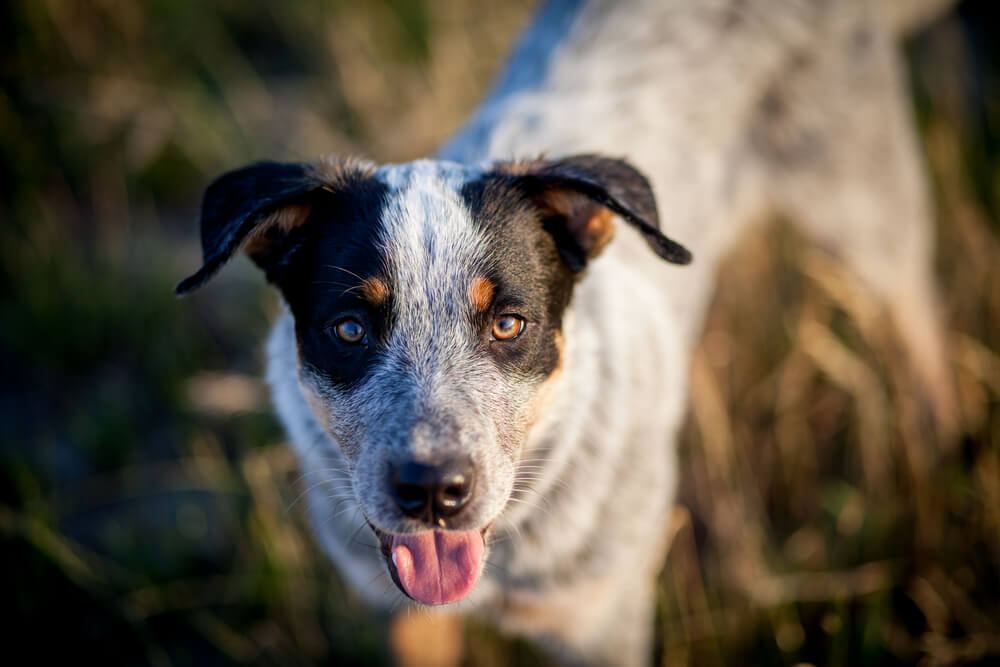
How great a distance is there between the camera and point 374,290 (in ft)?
6.14

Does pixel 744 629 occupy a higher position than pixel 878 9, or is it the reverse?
pixel 878 9

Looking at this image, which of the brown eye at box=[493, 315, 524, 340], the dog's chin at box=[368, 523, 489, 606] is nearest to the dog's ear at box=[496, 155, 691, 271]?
the brown eye at box=[493, 315, 524, 340]

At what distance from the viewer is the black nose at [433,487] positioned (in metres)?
1.64

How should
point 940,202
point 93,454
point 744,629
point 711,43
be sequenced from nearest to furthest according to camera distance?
1. point 744,629
2. point 711,43
3. point 93,454
4. point 940,202

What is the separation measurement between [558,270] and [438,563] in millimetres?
921

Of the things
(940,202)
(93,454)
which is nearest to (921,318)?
(940,202)

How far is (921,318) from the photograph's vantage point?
3611 mm

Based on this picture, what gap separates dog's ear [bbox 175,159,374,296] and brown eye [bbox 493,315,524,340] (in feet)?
2.03

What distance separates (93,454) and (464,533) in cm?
249

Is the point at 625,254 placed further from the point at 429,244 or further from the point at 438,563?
the point at 438,563

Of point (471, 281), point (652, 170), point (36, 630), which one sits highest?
point (652, 170)

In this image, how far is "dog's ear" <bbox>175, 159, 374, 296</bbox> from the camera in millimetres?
1787

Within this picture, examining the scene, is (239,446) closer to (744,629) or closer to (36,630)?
(36,630)

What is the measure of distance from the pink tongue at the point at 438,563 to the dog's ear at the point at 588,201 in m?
0.92
